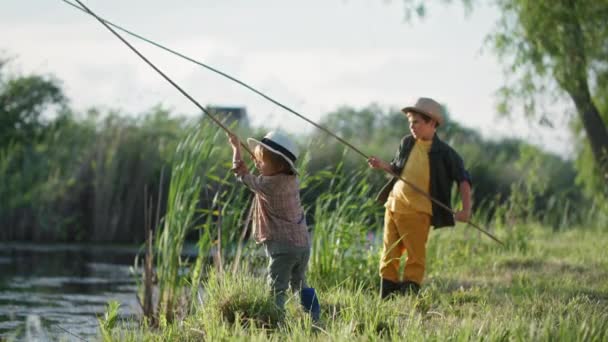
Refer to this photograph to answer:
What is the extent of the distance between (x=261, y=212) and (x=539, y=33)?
7.95 metres

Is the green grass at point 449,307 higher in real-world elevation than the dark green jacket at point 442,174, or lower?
lower

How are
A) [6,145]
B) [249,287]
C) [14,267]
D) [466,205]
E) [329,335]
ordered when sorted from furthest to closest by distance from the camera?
[6,145]
[14,267]
[466,205]
[249,287]
[329,335]

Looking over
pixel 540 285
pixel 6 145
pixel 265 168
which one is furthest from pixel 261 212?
pixel 6 145

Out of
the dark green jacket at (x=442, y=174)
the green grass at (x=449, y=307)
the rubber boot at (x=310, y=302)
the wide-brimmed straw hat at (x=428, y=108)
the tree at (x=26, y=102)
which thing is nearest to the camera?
the green grass at (x=449, y=307)

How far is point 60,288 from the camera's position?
37.1 ft

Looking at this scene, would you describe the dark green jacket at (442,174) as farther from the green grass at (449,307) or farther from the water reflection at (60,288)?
the water reflection at (60,288)

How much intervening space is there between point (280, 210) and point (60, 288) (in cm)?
596

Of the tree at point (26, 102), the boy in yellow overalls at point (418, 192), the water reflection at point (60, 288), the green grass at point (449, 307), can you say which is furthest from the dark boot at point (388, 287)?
the tree at point (26, 102)

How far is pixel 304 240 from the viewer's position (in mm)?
6020

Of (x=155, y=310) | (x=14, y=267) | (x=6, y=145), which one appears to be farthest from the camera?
(x=6, y=145)

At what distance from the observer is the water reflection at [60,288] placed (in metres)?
8.50

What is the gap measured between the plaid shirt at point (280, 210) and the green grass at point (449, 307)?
317 mm

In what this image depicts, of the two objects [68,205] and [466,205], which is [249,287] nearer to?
[466,205]

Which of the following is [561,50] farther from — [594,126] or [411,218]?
[411,218]
